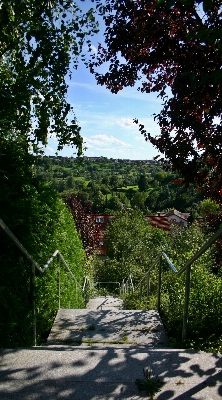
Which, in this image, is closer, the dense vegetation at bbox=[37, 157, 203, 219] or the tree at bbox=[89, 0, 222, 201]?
the tree at bbox=[89, 0, 222, 201]

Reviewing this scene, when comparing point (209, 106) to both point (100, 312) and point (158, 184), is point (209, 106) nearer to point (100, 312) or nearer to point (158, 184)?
point (100, 312)

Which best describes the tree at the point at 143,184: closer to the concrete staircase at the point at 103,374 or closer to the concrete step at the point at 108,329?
the concrete step at the point at 108,329

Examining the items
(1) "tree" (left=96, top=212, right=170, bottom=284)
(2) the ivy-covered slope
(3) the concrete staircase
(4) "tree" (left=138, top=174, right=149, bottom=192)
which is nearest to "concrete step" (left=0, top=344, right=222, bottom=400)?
(3) the concrete staircase

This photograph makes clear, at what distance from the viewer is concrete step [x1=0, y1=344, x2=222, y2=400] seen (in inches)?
87.4

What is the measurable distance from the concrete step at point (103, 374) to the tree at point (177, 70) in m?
2.15

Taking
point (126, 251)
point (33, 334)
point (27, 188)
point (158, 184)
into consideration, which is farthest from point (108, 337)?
point (158, 184)

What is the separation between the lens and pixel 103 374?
7.97 feet

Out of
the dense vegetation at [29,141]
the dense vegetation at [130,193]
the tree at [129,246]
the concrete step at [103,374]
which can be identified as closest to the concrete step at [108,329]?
the dense vegetation at [29,141]

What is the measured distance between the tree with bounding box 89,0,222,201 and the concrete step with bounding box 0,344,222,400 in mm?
2154

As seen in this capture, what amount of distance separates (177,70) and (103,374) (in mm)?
3231

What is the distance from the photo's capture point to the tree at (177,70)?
352 cm

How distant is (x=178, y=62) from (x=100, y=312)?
13.3ft

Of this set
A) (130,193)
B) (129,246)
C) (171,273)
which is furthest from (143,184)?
(171,273)

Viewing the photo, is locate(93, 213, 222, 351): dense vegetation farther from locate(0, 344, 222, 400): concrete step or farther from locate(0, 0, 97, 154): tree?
locate(0, 0, 97, 154): tree
